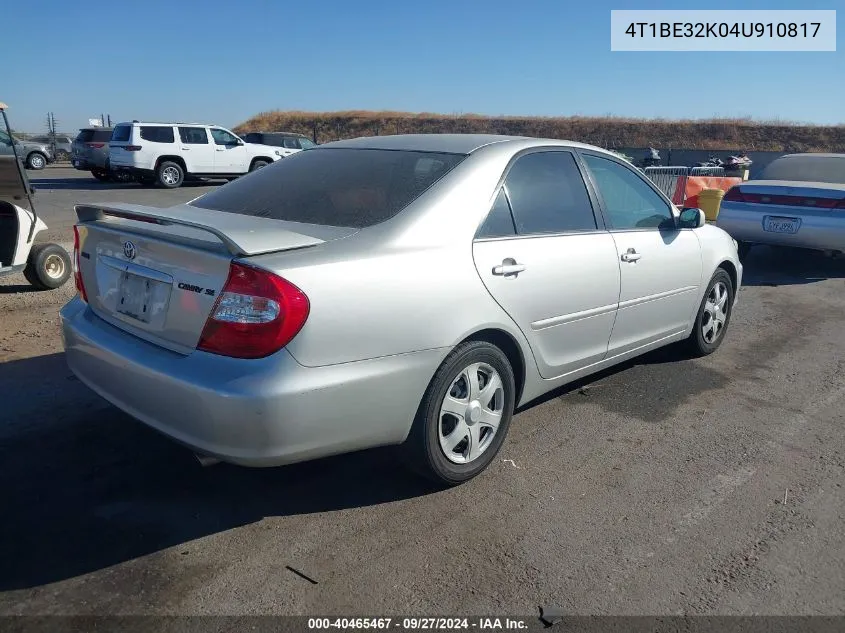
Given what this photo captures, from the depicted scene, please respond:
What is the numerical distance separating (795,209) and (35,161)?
95.8ft

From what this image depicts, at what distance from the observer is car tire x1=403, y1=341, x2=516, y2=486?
3172 millimetres

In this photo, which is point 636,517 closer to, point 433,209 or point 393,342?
point 393,342

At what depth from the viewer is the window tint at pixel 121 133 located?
19.8 m

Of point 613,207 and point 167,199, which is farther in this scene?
point 167,199

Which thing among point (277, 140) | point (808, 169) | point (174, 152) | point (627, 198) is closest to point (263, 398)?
point (627, 198)

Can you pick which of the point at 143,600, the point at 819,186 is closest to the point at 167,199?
the point at 819,186

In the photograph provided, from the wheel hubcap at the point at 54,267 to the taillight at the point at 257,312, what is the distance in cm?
538

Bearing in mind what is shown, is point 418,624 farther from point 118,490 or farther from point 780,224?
point 780,224

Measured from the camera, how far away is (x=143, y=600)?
8.42ft

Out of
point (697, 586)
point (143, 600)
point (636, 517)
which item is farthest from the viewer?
point (636, 517)

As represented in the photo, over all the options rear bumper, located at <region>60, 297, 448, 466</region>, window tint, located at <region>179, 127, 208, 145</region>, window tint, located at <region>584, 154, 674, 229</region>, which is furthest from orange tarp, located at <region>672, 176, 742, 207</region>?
rear bumper, located at <region>60, 297, 448, 466</region>

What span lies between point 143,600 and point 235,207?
6.42 feet

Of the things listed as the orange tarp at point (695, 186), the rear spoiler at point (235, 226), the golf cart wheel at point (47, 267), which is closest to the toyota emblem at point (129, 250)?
the rear spoiler at point (235, 226)

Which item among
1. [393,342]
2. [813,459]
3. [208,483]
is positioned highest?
[393,342]
